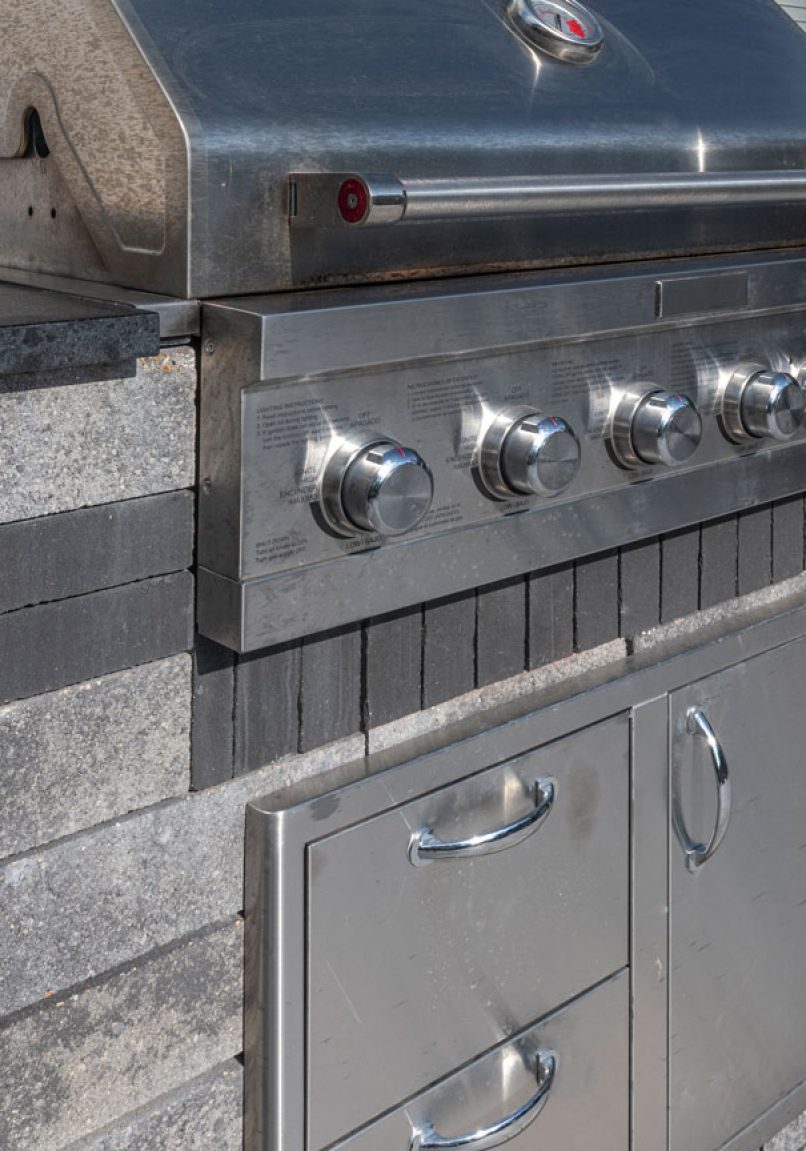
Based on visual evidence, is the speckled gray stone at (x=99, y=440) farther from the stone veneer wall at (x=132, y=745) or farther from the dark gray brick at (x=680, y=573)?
the dark gray brick at (x=680, y=573)

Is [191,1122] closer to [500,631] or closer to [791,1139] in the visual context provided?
[500,631]

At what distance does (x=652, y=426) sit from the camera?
1473 millimetres

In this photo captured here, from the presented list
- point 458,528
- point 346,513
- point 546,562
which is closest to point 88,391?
point 346,513

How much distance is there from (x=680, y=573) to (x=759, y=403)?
251 mm

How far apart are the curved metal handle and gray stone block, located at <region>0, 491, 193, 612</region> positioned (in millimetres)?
673

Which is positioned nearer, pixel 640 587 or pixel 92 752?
pixel 92 752

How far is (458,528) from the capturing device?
1368 millimetres

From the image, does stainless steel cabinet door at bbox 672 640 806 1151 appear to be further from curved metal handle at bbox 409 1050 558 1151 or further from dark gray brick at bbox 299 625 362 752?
dark gray brick at bbox 299 625 362 752

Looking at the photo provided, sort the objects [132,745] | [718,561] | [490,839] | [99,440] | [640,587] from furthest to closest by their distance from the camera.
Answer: [718,561]
[640,587]
[490,839]
[132,745]
[99,440]

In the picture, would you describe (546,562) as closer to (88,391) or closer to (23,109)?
(88,391)

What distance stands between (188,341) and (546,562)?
17.9 inches

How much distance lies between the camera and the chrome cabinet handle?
1753 millimetres

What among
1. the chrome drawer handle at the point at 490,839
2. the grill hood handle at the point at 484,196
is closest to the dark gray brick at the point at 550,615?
the chrome drawer handle at the point at 490,839

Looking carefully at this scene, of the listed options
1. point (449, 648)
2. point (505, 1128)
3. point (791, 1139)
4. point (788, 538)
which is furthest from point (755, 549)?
point (791, 1139)
